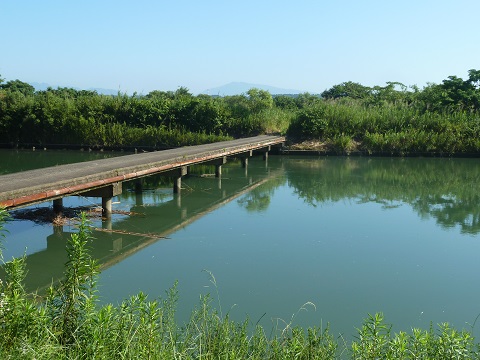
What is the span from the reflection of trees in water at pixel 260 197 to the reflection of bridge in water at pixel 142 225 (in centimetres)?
18

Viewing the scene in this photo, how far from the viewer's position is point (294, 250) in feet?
25.6

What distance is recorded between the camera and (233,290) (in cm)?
586

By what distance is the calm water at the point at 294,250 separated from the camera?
5.57 meters

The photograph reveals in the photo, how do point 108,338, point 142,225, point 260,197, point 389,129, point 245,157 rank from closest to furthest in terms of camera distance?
point 108,338 → point 142,225 → point 260,197 → point 245,157 → point 389,129

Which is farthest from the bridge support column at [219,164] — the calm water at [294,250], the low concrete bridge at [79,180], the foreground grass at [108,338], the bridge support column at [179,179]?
the foreground grass at [108,338]

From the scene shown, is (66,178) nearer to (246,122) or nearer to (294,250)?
(294,250)

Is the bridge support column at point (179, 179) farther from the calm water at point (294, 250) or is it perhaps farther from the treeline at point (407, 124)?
the treeline at point (407, 124)

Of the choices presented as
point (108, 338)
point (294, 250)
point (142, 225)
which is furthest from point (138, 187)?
point (108, 338)

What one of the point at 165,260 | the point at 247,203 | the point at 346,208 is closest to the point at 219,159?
the point at 247,203

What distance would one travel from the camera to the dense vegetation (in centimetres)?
2281

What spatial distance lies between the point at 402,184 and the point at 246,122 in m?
11.2

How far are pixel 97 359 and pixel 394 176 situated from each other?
14881 mm

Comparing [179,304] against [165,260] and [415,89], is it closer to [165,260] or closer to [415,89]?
[165,260]

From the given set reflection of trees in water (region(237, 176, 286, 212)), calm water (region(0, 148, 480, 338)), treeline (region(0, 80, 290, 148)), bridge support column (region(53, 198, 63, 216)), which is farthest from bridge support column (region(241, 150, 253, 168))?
bridge support column (region(53, 198, 63, 216))
